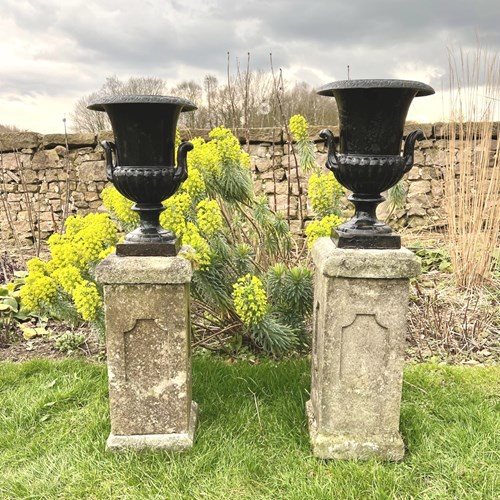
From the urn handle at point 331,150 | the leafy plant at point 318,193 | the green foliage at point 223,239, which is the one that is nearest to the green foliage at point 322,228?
the leafy plant at point 318,193

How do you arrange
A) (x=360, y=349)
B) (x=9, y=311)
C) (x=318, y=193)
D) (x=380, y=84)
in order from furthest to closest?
(x=9, y=311) → (x=318, y=193) → (x=360, y=349) → (x=380, y=84)

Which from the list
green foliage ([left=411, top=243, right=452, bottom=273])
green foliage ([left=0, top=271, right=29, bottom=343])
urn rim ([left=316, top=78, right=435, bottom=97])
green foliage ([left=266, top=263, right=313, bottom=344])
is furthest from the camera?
green foliage ([left=411, top=243, right=452, bottom=273])

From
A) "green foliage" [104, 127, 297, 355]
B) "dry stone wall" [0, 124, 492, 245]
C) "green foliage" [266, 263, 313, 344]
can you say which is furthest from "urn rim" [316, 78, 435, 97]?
"dry stone wall" [0, 124, 492, 245]

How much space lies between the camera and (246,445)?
7.32 feet

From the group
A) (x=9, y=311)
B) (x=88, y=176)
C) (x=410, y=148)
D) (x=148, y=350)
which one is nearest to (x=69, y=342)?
(x=9, y=311)

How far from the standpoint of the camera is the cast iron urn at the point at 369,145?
6.25 feet

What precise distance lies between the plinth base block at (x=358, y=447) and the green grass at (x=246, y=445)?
43 millimetres

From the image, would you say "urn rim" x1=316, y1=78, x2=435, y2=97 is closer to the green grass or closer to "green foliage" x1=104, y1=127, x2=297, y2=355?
"green foliage" x1=104, y1=127, x2=297, y2=355

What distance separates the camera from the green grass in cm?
200

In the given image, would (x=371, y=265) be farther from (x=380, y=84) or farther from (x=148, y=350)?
(x=148, y=350)

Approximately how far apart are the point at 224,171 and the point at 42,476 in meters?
1.83

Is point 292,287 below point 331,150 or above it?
below

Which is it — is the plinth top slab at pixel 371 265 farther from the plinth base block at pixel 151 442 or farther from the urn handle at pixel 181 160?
the plinth base block at pixel 151 442

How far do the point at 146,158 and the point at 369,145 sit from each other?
955mm
